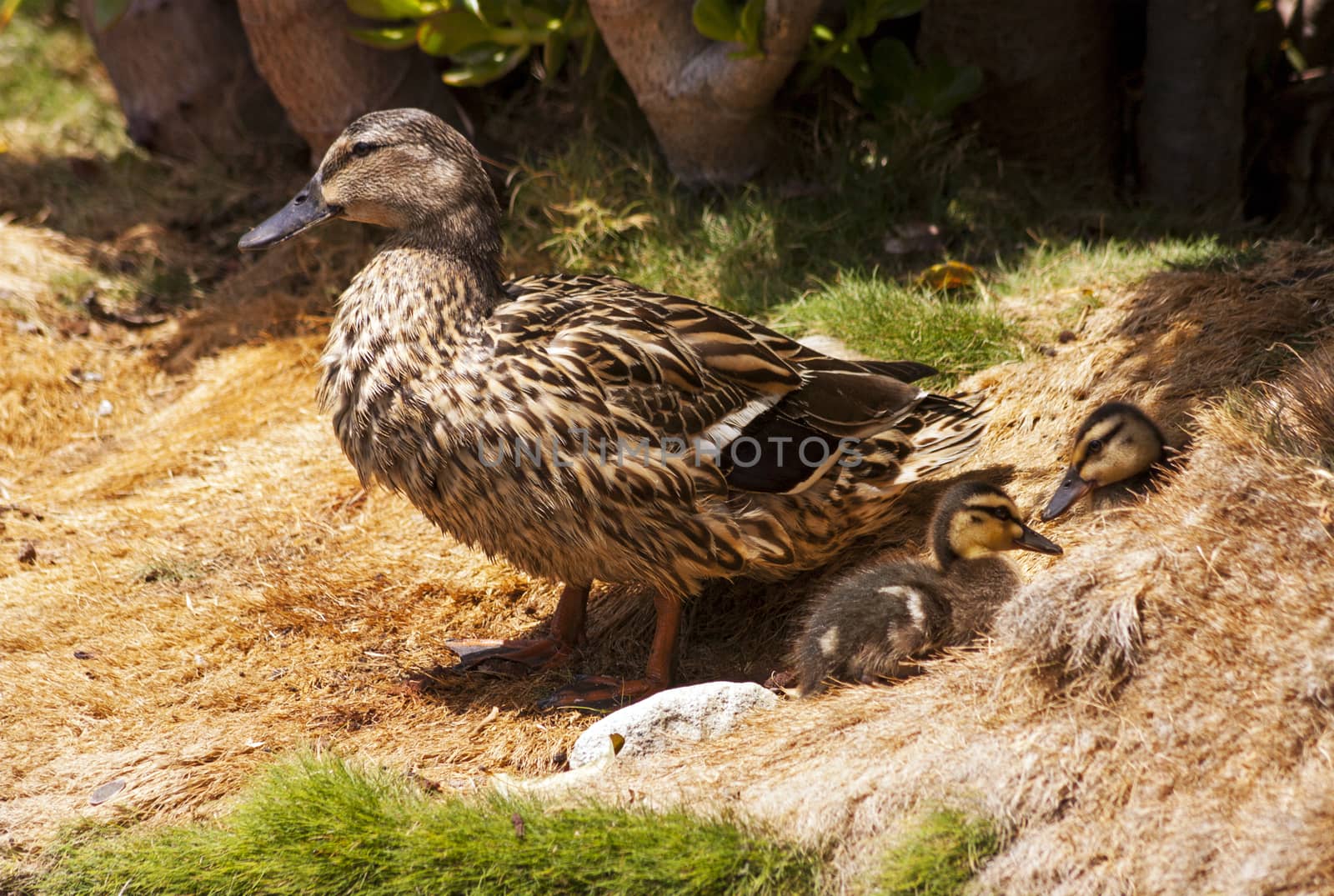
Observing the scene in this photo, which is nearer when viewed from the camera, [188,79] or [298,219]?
[298,219]

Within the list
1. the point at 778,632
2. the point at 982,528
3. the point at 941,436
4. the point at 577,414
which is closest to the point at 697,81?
the point at 941,436

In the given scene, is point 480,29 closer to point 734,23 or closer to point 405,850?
point 734,23

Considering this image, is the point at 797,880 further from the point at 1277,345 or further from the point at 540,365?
the point at 1277,345

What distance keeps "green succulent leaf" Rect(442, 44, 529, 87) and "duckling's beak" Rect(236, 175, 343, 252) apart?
6.41 feet

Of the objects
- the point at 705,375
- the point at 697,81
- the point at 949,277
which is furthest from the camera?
the point at 697,81

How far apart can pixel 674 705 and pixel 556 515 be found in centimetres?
67

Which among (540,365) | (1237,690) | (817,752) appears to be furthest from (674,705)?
(1237,690)

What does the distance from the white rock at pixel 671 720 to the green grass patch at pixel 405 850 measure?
34 centimetres

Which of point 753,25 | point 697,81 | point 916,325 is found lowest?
point 916,325

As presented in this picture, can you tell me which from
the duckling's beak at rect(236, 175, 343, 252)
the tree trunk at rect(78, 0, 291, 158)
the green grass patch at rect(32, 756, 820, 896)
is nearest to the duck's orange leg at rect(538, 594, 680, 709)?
the green grass patch at rect(32, 756, 820, 896)

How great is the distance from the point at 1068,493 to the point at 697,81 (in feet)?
9.32

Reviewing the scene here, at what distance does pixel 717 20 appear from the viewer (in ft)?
17.6

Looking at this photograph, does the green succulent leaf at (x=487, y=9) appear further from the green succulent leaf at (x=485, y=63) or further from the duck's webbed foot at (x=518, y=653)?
the duck's webbed foot at (x=518, y=653)

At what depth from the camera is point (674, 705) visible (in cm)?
353
